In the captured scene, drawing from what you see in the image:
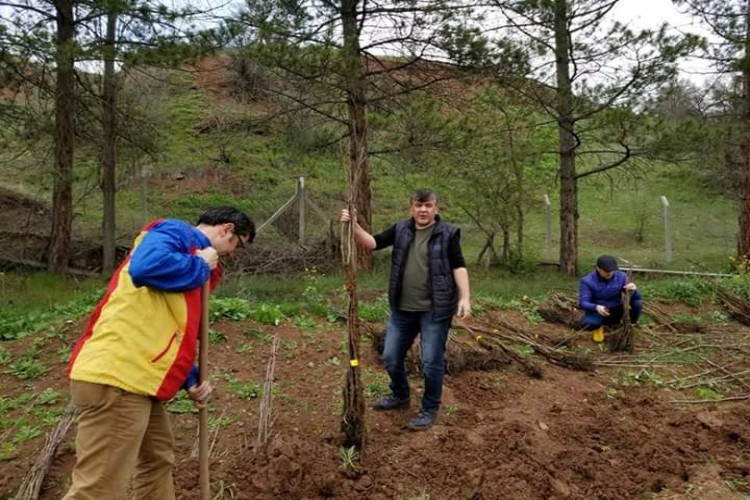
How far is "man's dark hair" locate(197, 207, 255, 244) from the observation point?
266 centimetres

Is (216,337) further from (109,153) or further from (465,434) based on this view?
(109,153)

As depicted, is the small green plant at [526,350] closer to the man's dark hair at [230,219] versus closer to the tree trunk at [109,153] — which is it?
the man's dark hair at [230,219]

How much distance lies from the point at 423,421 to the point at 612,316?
10.9 ft

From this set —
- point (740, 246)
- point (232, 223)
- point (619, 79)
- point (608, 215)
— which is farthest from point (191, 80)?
point (232, 223)

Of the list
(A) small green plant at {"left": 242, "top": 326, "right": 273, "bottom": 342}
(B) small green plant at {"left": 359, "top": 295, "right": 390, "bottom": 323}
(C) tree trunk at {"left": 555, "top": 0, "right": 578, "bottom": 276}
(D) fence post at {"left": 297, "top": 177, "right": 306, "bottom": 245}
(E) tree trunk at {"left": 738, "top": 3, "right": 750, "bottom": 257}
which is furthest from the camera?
(D) fence post at {"left": 297, "top": 177, "right": 306, "bottom": 245}

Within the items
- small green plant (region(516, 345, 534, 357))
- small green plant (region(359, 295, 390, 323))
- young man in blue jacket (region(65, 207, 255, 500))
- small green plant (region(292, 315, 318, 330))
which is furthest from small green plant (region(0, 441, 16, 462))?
small green plant (region(516, 345, 534, 357))

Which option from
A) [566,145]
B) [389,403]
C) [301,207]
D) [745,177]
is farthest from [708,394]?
[745,177]

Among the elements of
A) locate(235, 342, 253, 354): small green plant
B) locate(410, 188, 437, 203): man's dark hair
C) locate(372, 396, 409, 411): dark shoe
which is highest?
locate(410, 188, 437, 203): man's dark hair

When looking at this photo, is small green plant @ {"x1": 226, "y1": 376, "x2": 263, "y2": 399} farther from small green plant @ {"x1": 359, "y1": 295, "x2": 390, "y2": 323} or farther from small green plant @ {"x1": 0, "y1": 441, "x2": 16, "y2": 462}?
small green plant @ {"x1": 359, "y1": 295, "x2": 390, "y2": 323}

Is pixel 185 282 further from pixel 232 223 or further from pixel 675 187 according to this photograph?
pixel 675 187

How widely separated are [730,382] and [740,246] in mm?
8963

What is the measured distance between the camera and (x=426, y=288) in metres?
3.95

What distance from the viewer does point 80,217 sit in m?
15.2

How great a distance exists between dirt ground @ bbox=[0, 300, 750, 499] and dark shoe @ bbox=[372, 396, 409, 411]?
7cm
